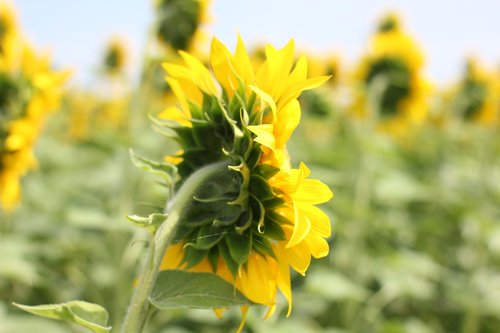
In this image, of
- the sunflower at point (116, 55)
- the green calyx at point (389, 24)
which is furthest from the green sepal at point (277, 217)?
the sunflower at point (116, 55)

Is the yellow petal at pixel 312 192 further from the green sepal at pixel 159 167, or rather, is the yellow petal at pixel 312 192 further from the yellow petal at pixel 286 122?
the green sepal at pixel 159 167

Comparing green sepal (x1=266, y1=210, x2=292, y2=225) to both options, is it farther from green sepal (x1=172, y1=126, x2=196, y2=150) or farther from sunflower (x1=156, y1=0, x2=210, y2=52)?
sunflower (x1=156, y1=0, x2=210, y2=52)

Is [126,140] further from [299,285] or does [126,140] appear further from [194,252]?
[194,252]

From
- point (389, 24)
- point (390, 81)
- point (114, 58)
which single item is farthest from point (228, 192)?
point (114, 58)

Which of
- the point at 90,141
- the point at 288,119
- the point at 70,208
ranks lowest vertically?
the point at 70,208

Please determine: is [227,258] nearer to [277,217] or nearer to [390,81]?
[277,217]

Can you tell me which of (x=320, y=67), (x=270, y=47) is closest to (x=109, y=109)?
(x=320, y=67)
